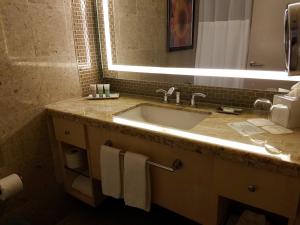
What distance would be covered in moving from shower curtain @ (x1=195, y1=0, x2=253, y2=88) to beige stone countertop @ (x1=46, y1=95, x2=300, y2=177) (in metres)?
0.25

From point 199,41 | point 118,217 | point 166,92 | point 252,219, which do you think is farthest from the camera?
point 118,217

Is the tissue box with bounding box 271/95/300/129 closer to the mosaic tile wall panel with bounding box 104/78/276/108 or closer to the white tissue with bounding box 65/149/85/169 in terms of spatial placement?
the mosaic tile wall panel with bounding box 104/78/276/108

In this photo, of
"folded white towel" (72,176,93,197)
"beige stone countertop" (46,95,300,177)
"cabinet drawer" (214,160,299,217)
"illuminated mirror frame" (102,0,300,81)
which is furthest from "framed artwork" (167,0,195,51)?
"folded white towel" (72,176,93,197)

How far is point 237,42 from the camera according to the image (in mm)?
1253

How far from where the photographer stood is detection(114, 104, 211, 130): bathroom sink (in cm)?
134

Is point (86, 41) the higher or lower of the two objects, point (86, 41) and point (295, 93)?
the higher

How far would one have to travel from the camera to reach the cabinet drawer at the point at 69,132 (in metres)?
1.38

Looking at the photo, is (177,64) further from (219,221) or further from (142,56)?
(219,221)

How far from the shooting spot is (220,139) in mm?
946

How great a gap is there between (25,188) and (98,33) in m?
1.18

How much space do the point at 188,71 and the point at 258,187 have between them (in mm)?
794

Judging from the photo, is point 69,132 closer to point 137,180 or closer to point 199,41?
point 137,180

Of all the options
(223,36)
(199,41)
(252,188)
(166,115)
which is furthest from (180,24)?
(252,188)

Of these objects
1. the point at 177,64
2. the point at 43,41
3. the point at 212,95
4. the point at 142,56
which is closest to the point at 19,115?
the point at 43,41
